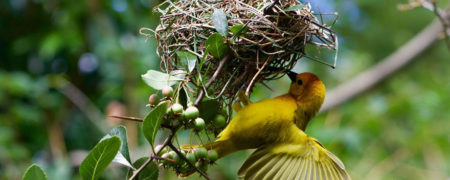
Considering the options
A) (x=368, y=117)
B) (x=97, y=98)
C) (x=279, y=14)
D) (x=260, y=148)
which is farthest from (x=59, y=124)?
(x=279, y=14)

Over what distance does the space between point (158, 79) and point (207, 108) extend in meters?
0.24

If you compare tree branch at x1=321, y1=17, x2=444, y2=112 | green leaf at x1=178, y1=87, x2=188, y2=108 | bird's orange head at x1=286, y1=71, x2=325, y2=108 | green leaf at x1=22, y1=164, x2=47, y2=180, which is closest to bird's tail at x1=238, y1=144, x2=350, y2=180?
bird's orange head at x1=286, y1=71, x2=325, y2=108

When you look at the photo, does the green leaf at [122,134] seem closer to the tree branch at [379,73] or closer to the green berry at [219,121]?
the green berry at [219,121]

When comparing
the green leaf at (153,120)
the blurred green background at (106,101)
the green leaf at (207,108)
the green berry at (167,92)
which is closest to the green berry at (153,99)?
the green berry at (167,92)

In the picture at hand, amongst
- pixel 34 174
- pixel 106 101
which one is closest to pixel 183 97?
pixel 34 174

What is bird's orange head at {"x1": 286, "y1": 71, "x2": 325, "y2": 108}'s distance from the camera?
2449 millimetres

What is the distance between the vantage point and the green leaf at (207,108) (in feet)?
6.24

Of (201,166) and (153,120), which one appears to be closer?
(153,120)

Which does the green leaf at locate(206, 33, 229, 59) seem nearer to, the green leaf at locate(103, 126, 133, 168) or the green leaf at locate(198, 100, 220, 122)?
the green leaf at locate(198, 100, 220, 122)

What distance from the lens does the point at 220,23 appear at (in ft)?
5.97

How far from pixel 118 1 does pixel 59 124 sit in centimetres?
154

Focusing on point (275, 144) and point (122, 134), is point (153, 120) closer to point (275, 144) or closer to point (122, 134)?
point (122, 134)

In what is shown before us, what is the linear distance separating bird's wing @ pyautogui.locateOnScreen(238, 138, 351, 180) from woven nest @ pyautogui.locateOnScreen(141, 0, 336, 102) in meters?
0.34

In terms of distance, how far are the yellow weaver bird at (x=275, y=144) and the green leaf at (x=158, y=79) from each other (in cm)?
49
